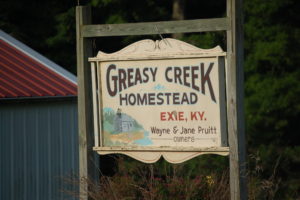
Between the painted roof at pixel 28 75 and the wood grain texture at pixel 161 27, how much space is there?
15.1 feet

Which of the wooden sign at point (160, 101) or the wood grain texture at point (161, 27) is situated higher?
the wood grain texture at point (161, 27)

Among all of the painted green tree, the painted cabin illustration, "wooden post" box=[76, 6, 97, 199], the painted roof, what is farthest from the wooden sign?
the painted green tree

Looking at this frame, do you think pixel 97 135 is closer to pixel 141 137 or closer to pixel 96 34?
pixel 141 137

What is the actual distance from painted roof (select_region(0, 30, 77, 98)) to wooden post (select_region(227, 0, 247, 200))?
5682mm

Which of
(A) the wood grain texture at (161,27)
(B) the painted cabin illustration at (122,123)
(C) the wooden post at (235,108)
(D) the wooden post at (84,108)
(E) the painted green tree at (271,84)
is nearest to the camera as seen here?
(C) the wooden post at (235,108)

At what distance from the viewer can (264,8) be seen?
21219 mm

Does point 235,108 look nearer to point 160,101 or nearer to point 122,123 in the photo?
point 160,101

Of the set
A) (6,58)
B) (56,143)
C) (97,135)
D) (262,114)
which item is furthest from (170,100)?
(262,114)

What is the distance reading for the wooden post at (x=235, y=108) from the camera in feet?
26.5

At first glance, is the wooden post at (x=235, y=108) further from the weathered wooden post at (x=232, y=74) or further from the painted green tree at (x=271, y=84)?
the painted green tree at (x=271, y=84)

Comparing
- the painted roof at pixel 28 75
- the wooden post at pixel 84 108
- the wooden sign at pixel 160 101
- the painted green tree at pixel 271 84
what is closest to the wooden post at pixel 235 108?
the wooden sign at pixel 160 101

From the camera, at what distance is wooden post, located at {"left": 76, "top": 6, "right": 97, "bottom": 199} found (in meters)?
8.85

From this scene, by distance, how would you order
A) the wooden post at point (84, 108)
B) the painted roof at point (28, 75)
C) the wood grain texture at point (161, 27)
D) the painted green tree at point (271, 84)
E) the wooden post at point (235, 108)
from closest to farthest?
1. the wooden post at point (235, 108)
2. the wood grain texture at point (161, 27)
3. the wooden post at point (84, 108)
4. the painted roof at point (28, 75)
5. the painted green tree at point (271, 84)

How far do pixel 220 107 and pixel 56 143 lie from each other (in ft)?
19.4
